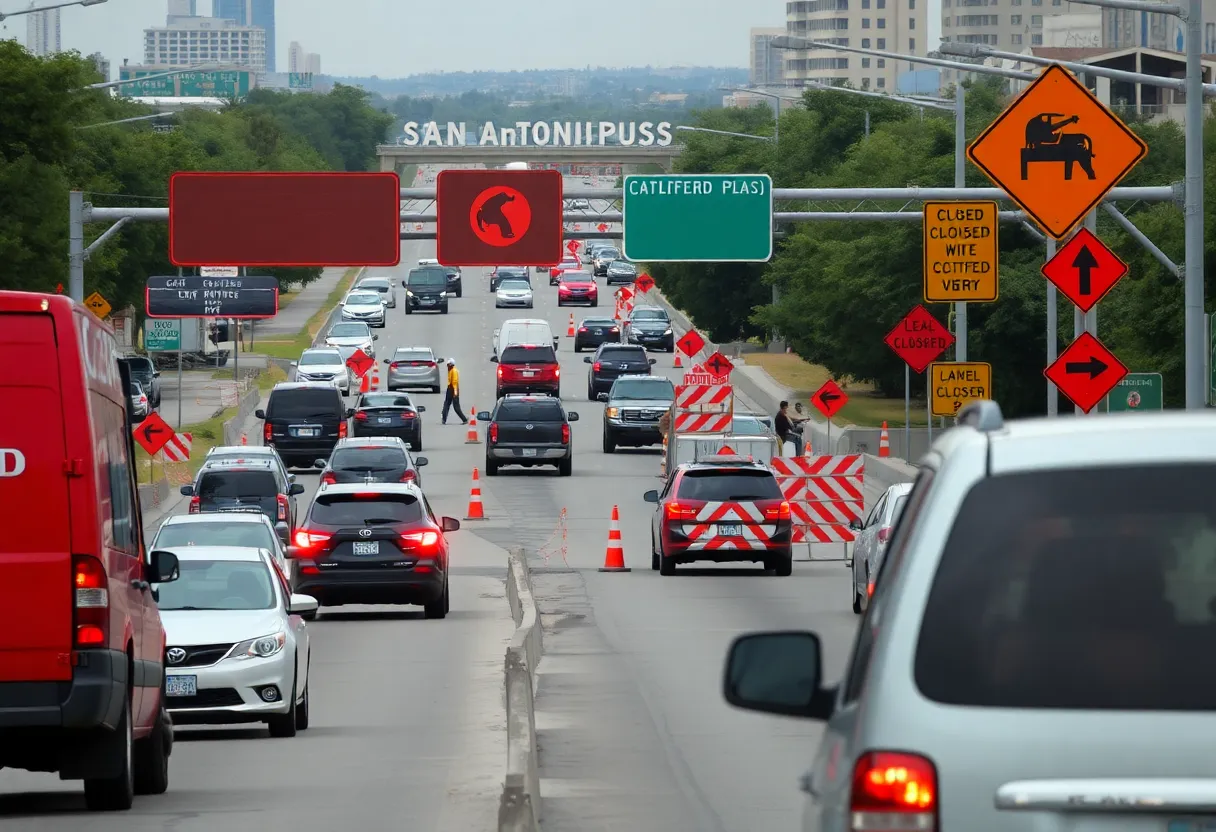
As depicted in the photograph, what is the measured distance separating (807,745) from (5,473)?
22.2 feet

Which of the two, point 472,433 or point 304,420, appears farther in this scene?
point 472,433

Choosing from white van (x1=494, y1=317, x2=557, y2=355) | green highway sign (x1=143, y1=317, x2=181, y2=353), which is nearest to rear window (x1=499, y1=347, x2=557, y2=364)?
white van (x1=494, y1=317, x2=557, y2=355)

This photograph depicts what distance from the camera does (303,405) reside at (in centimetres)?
5344

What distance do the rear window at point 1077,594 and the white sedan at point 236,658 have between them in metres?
12.8

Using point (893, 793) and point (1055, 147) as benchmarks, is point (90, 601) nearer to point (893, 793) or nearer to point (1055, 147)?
point (893, 793)

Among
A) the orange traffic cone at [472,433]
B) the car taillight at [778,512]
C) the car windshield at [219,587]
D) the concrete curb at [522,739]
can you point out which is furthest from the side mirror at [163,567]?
the orange traffic cone at [472,433]

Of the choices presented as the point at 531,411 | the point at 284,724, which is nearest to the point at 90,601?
the point at 284,724

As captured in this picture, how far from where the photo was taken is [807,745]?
16766 millimetres

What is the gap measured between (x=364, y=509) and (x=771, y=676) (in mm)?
23388

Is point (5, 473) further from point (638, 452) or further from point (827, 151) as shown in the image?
point (827, 151)

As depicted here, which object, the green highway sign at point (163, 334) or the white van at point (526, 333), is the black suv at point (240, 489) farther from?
the white van at point (526, 333)

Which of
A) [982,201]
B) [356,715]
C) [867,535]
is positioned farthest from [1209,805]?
[982,201]

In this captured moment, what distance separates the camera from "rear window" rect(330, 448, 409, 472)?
139ft

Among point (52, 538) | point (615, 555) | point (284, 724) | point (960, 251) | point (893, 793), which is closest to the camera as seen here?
point (893, 793)
